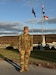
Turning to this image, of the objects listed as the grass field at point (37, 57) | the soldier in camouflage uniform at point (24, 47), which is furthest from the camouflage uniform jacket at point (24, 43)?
the grass field at point (37, 57)

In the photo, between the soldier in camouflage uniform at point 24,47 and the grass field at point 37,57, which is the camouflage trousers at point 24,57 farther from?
the grass field at point 37,57

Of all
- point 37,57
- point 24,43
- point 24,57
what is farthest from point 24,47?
point 37,57

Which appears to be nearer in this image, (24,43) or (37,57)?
(24,43)

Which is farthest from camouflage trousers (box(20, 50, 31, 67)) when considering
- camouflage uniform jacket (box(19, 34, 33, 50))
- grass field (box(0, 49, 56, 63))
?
grass field (box(0, 49, 56, 63))

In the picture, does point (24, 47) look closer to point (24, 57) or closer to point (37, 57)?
point (24, 57)

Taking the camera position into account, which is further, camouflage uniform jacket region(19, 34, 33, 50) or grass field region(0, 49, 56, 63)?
grass field region(0, 49, 56, 63)

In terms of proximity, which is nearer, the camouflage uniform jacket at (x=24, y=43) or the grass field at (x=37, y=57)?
the camouflage uniform jacket at (x=24, y=43)

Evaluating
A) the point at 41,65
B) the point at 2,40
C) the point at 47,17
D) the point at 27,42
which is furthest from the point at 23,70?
the point at 2,40

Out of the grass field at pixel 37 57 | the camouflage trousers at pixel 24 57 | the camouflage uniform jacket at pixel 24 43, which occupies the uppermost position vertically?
the camouflage uniform jacket at pixel 24 43

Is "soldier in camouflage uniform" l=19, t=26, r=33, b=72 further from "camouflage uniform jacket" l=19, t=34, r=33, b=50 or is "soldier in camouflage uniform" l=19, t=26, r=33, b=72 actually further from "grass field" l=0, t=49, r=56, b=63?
"grass field" l=0, t=49, r=56, b=63

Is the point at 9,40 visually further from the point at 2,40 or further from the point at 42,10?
the point at 42,10

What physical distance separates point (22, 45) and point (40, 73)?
163cm

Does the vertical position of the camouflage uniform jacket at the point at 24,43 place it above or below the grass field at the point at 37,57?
above

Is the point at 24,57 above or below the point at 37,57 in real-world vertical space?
above
